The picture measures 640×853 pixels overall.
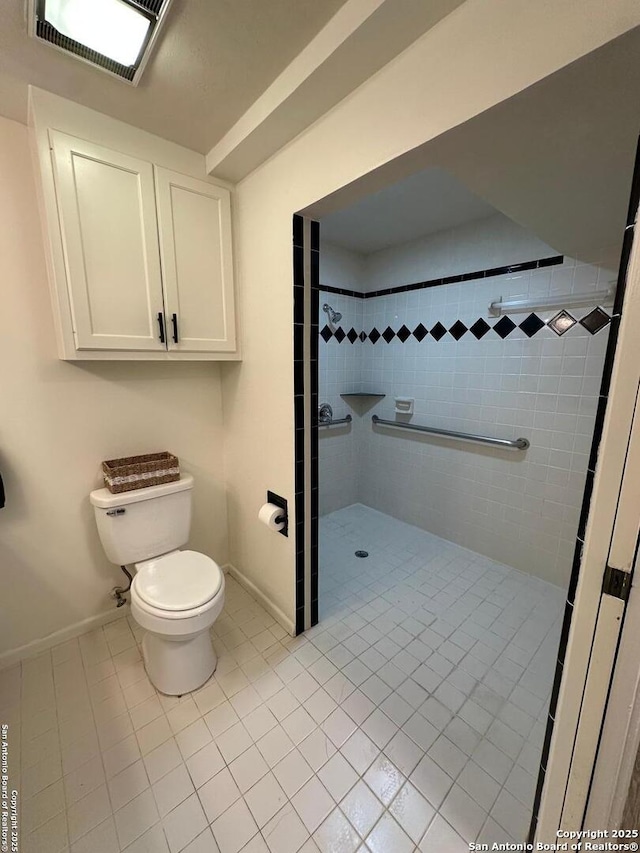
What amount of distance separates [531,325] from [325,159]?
1.58 m

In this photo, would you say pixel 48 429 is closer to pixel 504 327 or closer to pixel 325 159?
pixel 325 159

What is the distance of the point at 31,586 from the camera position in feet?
5.11

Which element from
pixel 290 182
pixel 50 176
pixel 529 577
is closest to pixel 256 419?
pixel 290 182

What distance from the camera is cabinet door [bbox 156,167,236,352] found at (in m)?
1.49

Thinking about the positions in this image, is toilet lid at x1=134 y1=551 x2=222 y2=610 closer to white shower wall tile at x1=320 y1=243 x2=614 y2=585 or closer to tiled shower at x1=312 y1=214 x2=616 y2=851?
tiled shower at x1=312 y1=214 x2=616 y2=851

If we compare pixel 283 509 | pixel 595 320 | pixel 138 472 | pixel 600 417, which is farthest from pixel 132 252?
pixel 595 320

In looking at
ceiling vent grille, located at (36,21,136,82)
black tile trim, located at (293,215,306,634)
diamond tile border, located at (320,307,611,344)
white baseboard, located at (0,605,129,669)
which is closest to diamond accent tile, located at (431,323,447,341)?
diamond tile border, located at (320,307,611,344)

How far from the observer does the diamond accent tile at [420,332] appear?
2.61m

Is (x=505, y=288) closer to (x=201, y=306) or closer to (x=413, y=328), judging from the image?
(x=413, y=328)

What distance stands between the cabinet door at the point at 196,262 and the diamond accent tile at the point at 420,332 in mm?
1535

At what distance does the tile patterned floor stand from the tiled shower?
0.04 feet

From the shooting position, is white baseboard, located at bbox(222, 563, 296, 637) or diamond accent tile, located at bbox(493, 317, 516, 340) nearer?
white baseboard, located at bbox(222, 563, 296, 637)

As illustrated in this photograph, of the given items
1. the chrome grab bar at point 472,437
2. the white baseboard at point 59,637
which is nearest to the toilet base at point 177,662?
the white baseboard at point 59,637

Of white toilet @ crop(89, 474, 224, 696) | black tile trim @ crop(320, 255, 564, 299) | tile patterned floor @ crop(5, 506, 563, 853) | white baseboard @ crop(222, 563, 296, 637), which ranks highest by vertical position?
black tile trim @ crop(320, 255, 564, 299)
